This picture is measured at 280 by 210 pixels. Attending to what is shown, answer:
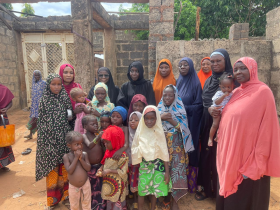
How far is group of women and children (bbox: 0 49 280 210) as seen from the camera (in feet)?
5.85

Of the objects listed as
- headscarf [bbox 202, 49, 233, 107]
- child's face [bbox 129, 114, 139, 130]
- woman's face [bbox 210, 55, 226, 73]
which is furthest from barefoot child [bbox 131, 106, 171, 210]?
woman's face [bbox 210, 55, 226, 73]

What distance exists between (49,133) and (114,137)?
0.88m

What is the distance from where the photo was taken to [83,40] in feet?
13.3

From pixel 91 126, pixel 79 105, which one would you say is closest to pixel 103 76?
pixel 79 105

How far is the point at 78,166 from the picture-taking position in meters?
2.15

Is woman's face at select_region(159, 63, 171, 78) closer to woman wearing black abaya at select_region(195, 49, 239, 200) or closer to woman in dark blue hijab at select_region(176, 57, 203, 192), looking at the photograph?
woman in dark blue hijab at select_region(176, 57, 203, 192)

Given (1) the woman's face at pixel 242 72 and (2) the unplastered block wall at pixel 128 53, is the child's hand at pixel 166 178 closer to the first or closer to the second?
(1) the woman's face at pixel 242 72

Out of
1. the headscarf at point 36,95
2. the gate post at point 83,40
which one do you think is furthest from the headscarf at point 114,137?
the headscarf at point 36,95

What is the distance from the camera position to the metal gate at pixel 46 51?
26.3 feet

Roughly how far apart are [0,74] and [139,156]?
764 centimetres

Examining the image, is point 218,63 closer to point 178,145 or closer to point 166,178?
point 178,145

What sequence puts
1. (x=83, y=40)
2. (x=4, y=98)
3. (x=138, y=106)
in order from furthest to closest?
1. (x=83, y=40)
2. (x=4, y=98)
3. (x=138, y=106)

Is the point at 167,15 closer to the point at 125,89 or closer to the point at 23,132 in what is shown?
the point at 125,89

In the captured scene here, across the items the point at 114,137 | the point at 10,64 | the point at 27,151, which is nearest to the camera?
the point at 114,137
